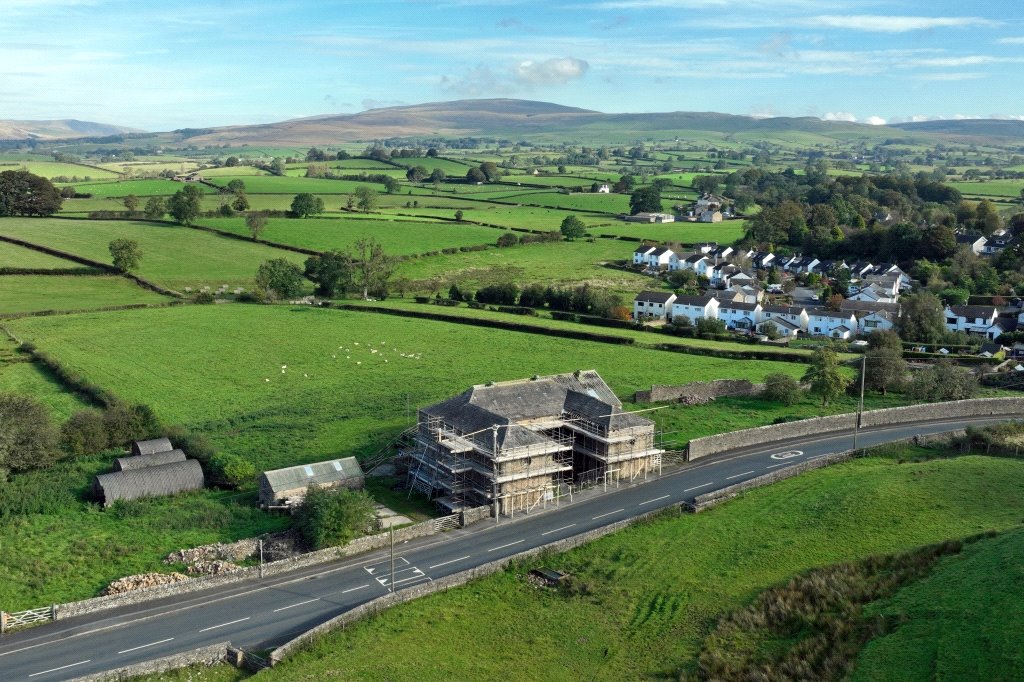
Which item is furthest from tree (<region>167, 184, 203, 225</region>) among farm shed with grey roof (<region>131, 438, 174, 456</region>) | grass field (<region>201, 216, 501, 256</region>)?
farm shed with grey roof (<region>131, 438, 174, 456</region>)

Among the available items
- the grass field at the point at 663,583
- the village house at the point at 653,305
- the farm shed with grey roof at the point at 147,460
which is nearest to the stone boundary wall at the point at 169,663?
the grass field at the point at 663,583

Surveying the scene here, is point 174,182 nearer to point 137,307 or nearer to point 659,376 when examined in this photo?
point 137,307

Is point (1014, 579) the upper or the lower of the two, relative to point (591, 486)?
upper

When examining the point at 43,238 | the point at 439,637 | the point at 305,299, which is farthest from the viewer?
the point at 43,238

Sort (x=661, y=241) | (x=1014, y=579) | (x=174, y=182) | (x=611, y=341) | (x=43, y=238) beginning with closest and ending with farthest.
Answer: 1. (x=1014, y=579)
2. (x=611, y=341)
3. (x=43, y=238)
4. (x=661, y=241)
5. (x=174, y=182)

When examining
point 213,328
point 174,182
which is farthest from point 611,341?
point 174,182

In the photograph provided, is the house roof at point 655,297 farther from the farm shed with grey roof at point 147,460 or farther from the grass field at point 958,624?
the grass field at point 958,624

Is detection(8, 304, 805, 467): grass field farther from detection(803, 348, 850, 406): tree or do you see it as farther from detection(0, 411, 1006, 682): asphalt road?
detection(0, 411, 1006, 682): asphalt road
